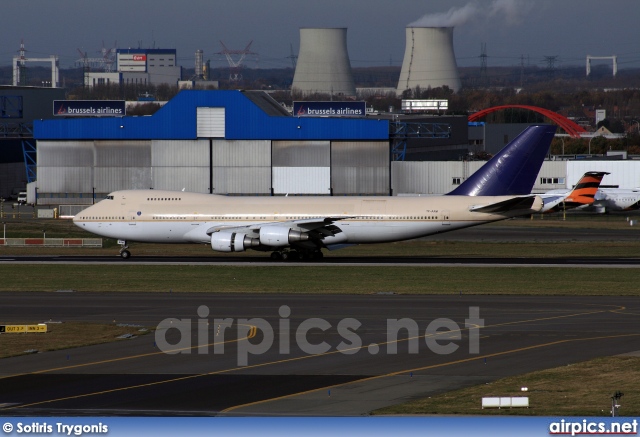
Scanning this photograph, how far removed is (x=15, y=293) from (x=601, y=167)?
3294 inches

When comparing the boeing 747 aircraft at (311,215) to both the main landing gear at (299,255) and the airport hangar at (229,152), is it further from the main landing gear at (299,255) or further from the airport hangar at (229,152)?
the airport hangar at (229,152)

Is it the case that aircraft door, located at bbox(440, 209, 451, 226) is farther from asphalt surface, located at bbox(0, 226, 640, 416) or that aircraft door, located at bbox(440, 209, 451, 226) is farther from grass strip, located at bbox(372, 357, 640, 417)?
grass strip, located at bbox(372, 357, 640, 417)

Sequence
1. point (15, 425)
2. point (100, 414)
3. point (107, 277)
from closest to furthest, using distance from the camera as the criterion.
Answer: point (15, 425) → point (100, 414) → point (107, 277)

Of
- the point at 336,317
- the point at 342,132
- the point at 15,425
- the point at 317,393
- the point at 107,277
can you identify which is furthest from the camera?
the point at 342,132

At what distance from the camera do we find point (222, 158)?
113 meters

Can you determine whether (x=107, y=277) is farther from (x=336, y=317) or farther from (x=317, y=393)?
(x=317, y=393)

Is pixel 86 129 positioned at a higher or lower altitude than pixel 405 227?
higher

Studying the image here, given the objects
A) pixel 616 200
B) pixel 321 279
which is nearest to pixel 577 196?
pixel 321 279

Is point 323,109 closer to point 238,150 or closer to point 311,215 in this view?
point 238,150

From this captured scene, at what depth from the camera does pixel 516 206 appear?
6025 centimetres

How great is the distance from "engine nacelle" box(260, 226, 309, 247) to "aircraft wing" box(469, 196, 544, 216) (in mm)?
11667

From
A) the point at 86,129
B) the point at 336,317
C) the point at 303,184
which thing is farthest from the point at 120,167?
the point at 336,317

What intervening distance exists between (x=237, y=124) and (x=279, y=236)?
53492mm

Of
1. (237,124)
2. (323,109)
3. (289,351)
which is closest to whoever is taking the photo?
(289,351)
